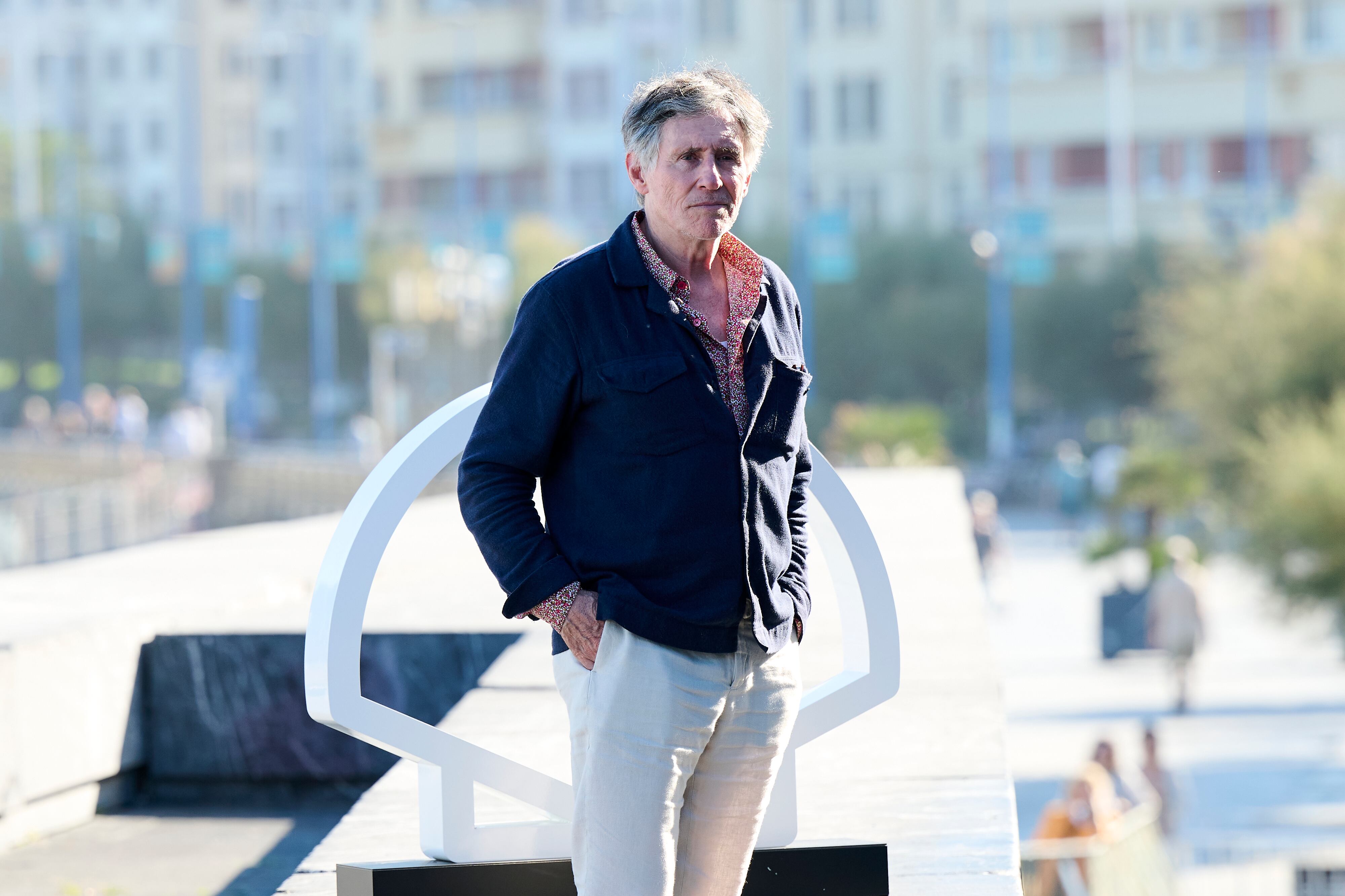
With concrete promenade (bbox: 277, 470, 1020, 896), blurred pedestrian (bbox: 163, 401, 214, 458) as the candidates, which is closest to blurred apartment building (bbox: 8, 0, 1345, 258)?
blurred pedestrian (bbox: 163, 401, 214, 458)

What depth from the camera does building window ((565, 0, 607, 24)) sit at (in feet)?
189

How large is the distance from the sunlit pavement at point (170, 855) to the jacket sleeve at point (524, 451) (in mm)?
2391

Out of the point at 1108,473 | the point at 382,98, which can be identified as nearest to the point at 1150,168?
the point at 1108,473

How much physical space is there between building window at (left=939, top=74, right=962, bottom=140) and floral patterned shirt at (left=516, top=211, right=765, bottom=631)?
170 ft

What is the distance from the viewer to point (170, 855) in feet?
16.4

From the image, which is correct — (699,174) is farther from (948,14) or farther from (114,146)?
(114,146)

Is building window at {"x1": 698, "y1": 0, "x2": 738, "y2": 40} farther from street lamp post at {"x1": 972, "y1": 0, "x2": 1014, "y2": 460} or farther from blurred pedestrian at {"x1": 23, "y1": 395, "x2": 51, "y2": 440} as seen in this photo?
blurred pedestrian at {"x1": 23, "y1": 395, "x2": 51, "y2": 440}

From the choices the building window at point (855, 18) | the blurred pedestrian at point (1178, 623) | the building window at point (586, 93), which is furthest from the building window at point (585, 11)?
the blurred pedestrian at point (1178, 623)

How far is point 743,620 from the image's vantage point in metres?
Result: 2.44

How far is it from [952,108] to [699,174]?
5257cm

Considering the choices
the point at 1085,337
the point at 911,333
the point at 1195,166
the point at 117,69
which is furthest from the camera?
the point at 117,69

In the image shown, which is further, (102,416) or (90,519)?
(102,416)

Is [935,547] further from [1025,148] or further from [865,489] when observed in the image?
[1025,148]

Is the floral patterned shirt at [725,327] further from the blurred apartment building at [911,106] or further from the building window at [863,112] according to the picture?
the building window at [863,112]
